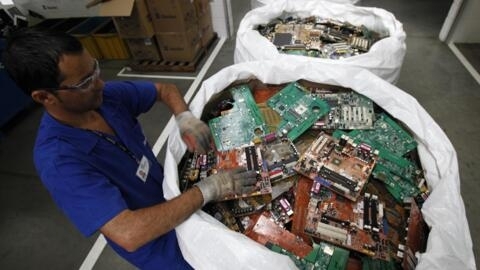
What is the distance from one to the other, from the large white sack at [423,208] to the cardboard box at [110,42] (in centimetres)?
246

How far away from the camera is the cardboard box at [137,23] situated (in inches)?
102

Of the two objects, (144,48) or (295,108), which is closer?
(295,108)

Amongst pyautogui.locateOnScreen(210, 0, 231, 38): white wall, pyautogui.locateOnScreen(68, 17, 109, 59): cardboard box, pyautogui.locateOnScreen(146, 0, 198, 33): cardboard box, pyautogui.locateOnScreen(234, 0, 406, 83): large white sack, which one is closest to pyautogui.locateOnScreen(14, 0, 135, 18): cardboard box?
pyautogui.locateOnScreen(68, 17, 109, 59): cardboard box

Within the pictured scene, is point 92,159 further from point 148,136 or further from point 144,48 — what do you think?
point 144,48

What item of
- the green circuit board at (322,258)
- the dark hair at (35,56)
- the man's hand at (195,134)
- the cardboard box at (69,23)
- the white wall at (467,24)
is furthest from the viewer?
the cardboard box at (69,23)

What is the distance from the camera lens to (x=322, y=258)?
87 cm

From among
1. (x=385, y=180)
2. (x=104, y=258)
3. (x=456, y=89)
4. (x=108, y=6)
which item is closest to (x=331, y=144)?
(x=385, y=180)

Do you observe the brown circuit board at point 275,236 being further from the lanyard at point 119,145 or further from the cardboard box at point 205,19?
the cardboard box at point 205,19

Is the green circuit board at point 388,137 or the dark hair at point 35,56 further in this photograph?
the green circuit board at point 388,137

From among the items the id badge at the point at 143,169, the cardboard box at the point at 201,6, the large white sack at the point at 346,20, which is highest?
the large white sack at the point at 346,20

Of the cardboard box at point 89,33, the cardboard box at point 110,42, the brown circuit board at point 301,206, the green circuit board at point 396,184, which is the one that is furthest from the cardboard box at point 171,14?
the green circuit board at point 396,184

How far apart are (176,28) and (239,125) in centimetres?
200

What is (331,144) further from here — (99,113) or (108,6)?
(108,6)

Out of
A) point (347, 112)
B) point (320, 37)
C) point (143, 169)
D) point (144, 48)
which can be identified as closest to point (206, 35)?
point (144, 48)
